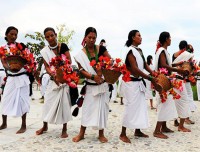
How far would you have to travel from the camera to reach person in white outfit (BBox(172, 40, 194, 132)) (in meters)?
7.22

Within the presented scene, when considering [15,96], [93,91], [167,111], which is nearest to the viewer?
[93,91]

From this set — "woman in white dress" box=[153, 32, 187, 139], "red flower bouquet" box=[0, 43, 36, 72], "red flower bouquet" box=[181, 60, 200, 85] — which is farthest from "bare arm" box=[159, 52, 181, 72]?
"red flower bouquet" box=[0, 43, 36, 72]

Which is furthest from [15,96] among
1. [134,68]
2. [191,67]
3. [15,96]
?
[191,67]

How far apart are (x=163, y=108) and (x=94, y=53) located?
1925 millimetres

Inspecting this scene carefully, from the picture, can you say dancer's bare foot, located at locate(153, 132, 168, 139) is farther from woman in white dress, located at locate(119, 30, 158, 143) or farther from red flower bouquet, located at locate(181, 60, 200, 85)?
red flower bouquet, located at locate(181, 60, 200, 85)

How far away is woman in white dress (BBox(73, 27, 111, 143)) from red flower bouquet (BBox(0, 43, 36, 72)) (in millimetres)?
1273

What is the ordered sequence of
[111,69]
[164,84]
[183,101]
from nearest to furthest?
1. [111,69]
2. [164,84]
3. [183,101]

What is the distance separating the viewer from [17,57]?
6.44m

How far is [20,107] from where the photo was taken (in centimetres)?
685

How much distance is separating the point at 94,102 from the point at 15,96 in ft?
6.59

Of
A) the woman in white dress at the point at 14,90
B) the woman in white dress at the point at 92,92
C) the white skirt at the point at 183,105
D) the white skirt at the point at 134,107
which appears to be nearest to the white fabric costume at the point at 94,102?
the woman in white dress at the point at 92,92

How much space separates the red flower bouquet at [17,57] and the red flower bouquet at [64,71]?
0.91 m

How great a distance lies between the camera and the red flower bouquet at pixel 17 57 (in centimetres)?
645

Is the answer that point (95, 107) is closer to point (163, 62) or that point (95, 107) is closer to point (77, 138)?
point (77, 138)
